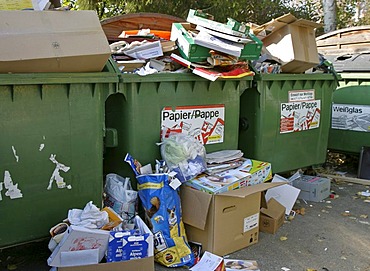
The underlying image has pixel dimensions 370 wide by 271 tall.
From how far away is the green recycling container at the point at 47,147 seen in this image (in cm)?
264

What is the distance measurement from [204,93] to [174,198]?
1045 mm

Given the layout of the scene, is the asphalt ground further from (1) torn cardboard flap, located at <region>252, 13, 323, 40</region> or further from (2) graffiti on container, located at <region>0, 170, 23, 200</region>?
(1) torn cardboard flap, located at <region>252, 13, 323, 40</region>

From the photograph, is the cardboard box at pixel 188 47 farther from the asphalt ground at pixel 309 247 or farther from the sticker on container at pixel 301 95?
the asphalt ground at pixel 309 247

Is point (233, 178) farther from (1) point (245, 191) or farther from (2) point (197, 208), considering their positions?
(2) point (197, 208)

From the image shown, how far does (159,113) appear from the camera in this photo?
3.37 metres

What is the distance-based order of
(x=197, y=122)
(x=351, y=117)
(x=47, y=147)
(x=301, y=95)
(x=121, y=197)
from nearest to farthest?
(x=47, y=147) < (x=121, y=197) < (x=197, y=122) < (x=301, y=95) < (x=351, y=117)

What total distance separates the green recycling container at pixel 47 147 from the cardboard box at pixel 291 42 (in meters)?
1.99

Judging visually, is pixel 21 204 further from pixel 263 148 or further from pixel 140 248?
pixel 263 148

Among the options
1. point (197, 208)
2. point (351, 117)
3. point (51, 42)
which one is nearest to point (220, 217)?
point (197, 208)

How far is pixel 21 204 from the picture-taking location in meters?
2.72

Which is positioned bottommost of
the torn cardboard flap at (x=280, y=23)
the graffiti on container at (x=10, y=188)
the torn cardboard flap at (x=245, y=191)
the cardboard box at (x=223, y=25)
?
the torn cardboard flap at (x=245, y=191)

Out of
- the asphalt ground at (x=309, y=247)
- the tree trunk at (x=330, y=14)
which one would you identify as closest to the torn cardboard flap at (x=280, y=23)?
the asphalt ground at (x=309, y=247)

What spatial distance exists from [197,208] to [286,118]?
1769 mm

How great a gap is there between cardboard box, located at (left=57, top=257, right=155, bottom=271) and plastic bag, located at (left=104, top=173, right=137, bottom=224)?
466 millimetres
